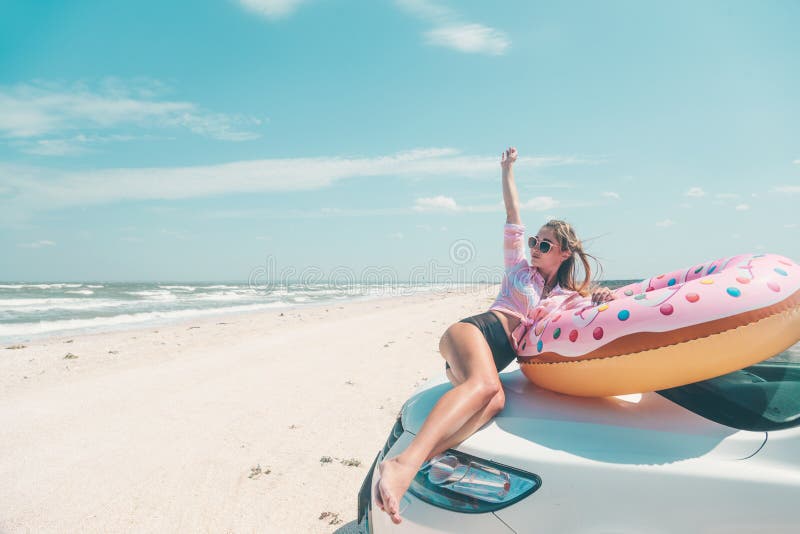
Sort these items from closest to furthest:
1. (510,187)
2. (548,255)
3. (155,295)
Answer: (548,255), (510,187), (155,295)

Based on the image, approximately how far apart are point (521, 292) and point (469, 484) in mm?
1483

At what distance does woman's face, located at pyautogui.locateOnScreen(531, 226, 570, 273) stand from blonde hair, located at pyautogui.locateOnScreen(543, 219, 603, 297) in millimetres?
26

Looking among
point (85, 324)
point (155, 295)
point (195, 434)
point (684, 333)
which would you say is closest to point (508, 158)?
point (684, 333)

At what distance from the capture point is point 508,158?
3812 millimetres

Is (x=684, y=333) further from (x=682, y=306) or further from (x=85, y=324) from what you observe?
(x=85, y=324)

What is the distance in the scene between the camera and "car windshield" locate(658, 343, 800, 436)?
194 cm

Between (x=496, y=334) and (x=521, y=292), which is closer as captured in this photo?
(x=496, y=334)

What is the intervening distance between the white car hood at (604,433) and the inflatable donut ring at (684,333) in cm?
11

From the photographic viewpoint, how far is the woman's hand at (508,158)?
3.78 meters

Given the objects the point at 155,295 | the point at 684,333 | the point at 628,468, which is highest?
the point at 684,333

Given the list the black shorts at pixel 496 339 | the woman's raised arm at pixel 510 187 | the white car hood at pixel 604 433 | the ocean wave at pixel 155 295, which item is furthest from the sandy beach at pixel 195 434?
the ocean wave at pixel 155 295

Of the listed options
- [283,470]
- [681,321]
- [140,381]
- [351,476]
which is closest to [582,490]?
[681,321]

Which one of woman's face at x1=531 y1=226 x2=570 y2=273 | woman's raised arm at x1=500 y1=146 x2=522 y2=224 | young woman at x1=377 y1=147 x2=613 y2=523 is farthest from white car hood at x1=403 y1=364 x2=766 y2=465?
woman's raised arm at x1=500 y1=146 x2=522 y2=224

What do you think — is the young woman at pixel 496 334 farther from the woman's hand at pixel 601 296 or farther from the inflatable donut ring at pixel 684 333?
the inflatable donut ring at pixel 684 333
